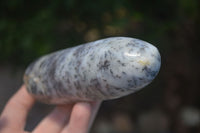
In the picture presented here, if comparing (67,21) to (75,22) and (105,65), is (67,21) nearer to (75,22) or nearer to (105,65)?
(75,22)

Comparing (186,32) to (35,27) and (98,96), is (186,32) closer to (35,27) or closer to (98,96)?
(35,27)

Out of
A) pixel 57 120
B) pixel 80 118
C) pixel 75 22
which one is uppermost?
pixel 75 22

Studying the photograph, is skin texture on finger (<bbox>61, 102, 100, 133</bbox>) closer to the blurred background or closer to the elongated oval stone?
the elongated oval stone

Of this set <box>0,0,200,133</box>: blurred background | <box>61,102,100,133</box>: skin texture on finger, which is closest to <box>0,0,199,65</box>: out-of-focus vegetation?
<box>0,0,200,133</box>: blurred background

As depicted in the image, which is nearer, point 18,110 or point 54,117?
point 54,117

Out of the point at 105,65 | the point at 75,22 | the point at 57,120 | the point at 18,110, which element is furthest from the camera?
the point at 75,22

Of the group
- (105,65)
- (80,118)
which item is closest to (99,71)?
(105,65)

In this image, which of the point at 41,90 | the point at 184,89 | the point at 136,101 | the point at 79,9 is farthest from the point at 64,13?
the point at 136,101
